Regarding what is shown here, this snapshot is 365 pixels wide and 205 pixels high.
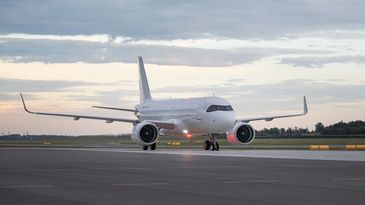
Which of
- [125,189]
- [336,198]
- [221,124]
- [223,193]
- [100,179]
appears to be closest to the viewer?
[336,198]

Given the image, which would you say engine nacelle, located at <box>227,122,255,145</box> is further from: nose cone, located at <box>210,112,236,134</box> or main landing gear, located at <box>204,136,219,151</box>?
main landing gear, located at <box>204,136,219,151</box>

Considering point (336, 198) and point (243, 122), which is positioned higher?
point (243, 122)

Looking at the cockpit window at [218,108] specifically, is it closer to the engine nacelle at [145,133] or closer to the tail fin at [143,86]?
the engine nacelle at [145,133]

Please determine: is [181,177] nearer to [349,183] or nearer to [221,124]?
[349,183]

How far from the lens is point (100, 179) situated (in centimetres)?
2009

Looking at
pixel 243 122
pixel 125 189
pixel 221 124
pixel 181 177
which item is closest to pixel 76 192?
pixel 125 189

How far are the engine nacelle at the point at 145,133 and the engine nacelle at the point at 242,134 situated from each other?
563cm

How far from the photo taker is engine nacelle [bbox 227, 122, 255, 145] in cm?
5300

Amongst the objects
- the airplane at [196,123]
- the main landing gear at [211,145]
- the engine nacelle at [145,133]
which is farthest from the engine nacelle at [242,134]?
the engine nacelle at [145,133]

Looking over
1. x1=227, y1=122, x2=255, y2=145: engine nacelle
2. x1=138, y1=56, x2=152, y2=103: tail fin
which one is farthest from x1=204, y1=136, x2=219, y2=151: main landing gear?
x1=138, y1=56, x2=152, y2=103: tail fin

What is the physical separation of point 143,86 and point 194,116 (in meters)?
15.1

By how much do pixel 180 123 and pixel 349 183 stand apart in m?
37.5

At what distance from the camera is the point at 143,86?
2675 inches

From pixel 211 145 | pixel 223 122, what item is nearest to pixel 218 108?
pixel 223 122
